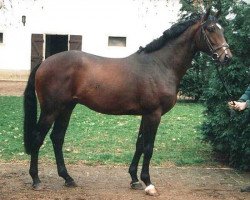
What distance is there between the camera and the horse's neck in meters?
6.20

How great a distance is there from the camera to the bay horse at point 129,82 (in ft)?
19.7

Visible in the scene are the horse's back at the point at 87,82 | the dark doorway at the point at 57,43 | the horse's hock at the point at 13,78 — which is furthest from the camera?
the dark doorway at the point at 57,43

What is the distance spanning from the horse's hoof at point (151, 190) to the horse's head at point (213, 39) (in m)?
1.89

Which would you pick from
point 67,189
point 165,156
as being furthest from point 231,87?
point 67,189

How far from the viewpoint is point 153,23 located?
23047mm

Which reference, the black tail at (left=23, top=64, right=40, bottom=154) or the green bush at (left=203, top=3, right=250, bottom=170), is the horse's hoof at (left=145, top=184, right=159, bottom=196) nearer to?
the black tail at (left=23, top=64, right=40, bottom=154)

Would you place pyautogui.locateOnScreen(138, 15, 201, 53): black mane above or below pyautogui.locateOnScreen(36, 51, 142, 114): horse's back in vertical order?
above

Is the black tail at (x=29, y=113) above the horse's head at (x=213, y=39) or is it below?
below

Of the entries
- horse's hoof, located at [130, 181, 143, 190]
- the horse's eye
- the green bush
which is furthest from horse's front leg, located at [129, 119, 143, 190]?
the green bush

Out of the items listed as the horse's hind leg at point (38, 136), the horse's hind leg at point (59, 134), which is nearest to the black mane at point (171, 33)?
the horse's hind leg at point (59, 134)

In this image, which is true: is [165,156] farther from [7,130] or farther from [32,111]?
[7,130]

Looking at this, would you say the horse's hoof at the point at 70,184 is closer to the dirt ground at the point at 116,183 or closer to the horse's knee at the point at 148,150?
the dirt ground at the point at 116,183

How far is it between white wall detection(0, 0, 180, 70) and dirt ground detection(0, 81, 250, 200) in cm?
1632

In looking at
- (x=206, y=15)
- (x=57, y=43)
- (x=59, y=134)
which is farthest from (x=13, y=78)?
(x=206, y=15)
